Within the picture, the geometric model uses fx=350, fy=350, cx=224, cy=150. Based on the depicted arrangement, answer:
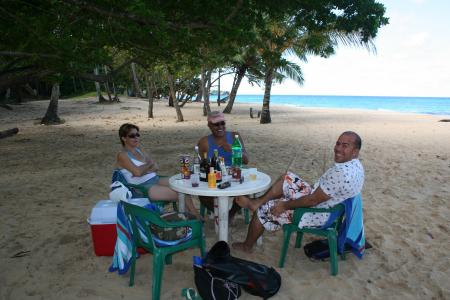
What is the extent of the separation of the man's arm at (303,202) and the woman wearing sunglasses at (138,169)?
1097mm

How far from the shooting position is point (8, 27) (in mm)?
5906

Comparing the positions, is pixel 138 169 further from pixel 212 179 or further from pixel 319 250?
pixel 319 250

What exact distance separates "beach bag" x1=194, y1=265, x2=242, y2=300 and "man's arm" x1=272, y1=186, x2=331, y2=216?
0.94m

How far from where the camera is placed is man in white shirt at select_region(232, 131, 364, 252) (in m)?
3.33

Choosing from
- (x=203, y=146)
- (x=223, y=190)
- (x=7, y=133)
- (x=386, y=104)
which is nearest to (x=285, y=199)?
(x=223, y=190)

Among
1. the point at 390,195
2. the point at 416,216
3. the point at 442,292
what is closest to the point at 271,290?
the point at 442,292

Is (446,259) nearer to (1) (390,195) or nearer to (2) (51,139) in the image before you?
(1) (390,195)

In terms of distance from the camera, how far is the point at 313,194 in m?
3.41

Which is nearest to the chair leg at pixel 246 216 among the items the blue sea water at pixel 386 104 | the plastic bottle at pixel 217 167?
the plastic bottle at pixel 217 167

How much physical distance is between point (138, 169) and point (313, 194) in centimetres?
219

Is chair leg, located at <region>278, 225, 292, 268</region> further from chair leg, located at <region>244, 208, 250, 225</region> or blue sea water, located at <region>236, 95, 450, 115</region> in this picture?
blue sea water, located at <region>236, 95, 450, 115</region>

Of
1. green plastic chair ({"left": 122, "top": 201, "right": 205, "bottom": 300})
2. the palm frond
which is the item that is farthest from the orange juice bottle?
the palm frond

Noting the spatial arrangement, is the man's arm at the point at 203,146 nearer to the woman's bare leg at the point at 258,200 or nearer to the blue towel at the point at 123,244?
the woman's bare leg at the point at 258,200

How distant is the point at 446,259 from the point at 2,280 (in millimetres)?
4558
